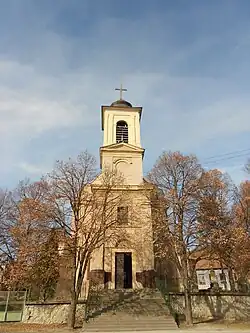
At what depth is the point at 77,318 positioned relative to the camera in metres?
17.8

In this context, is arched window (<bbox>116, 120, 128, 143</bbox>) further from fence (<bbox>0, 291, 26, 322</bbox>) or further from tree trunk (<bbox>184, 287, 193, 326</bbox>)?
fence (<bbox>0, 291, 26, 322</bbox>)

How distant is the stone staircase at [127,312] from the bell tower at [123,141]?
9938 millimetres

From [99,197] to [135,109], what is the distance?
44.7ft

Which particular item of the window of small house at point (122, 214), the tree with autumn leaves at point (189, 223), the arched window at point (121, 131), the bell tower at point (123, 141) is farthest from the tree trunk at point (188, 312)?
the arched window at point (121, 131)

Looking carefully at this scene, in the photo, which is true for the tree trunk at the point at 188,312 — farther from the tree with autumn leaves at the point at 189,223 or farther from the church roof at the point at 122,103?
the church roof at the point at 122,103

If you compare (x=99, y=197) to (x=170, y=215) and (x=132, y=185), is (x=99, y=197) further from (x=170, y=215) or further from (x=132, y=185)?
(x=132, y=185)

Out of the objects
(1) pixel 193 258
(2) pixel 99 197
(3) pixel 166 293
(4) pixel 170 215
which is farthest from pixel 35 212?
(1) pixel 193 258

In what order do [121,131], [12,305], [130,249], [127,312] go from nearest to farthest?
[127,312]
[12,305]
[130,249]
[121,131]

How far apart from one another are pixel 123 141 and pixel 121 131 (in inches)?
51.5

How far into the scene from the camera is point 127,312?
16.8 metres

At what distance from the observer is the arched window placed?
96.0ft

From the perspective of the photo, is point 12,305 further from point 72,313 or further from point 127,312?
point 127,312

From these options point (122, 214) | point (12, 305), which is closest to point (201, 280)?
point (122, 214)

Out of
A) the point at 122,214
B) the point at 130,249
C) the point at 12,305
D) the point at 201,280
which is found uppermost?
the point at 122,214
